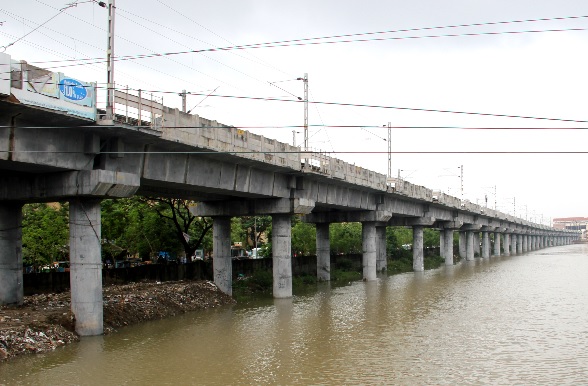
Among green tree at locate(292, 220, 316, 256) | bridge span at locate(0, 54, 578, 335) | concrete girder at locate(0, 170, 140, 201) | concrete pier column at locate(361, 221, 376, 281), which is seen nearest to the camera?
bridge span at locate(0, 54, 578, 335)

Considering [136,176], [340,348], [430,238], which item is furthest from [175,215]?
[430,238]

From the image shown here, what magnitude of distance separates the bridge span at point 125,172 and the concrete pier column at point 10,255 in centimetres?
Result: 4

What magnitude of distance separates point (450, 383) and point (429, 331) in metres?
8.64

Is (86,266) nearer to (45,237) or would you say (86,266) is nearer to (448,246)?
(45,237)

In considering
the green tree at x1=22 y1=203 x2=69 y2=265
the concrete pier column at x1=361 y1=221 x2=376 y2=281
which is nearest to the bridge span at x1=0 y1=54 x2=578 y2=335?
the green tree at x1=22 y1=203 x2=69 y2=265

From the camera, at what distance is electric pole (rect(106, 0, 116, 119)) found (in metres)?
22.0

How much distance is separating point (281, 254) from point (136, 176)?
50.4ft

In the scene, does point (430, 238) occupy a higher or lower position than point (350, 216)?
lower

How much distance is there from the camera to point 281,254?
3806cm

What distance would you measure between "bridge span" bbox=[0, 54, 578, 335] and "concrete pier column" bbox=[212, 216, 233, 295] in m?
0.07

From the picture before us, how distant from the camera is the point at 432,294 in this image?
134 ft

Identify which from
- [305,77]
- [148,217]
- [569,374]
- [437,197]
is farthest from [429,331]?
[437,197]

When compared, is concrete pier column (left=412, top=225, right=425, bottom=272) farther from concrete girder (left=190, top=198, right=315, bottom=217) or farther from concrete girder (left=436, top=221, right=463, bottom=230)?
concrete girder (left=190, top=198, right=315, bottom=217)

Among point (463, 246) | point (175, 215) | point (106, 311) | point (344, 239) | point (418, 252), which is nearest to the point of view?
point (106, 311)
